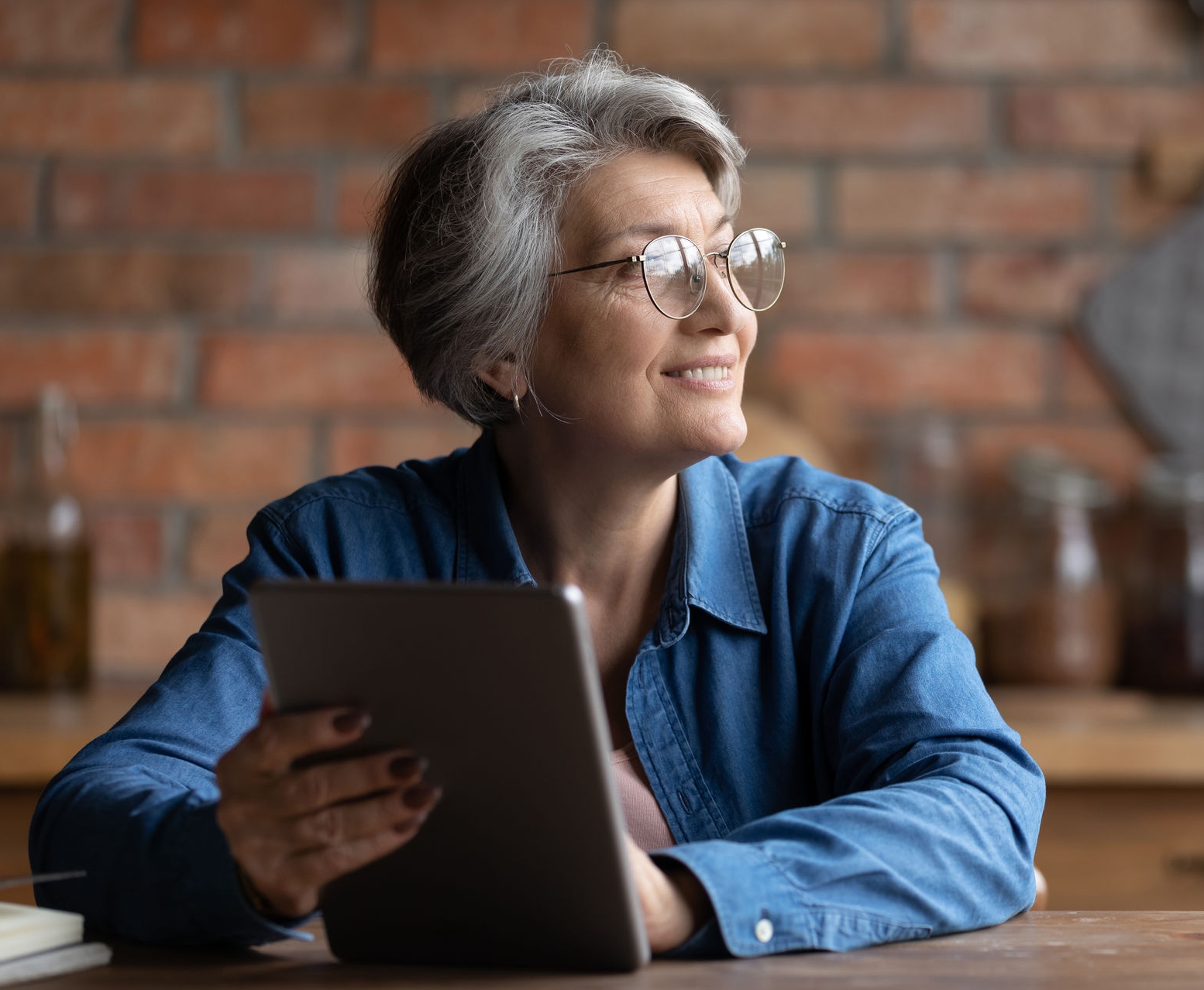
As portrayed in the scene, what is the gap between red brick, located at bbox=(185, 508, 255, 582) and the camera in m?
2.25

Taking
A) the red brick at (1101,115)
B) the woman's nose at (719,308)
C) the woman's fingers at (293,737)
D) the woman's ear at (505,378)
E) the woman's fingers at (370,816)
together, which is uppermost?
the red brick at (1101,115)

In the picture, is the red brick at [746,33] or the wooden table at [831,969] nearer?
the wooden table at [831,969]

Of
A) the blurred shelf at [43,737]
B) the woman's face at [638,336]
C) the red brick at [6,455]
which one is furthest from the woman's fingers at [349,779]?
the red brick at [6,455]

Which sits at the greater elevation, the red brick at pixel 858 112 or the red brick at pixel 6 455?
the red brick at pixel 858 112

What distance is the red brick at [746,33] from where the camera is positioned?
2.23 metres

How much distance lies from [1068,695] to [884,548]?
950 millimetres

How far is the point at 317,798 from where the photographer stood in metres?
0.82

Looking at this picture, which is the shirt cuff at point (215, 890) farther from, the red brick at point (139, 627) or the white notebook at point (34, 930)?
the red brick at point (139, 627)

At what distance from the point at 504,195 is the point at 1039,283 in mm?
1224

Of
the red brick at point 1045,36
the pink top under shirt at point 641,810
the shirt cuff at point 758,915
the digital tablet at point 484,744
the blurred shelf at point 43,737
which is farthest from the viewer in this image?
the red brick at point 1045,36

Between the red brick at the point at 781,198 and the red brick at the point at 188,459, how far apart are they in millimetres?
786

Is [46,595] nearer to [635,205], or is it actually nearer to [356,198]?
[356,198]

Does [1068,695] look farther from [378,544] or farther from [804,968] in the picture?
[804,968]

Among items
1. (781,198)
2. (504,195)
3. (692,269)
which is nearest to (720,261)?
(692,269)
